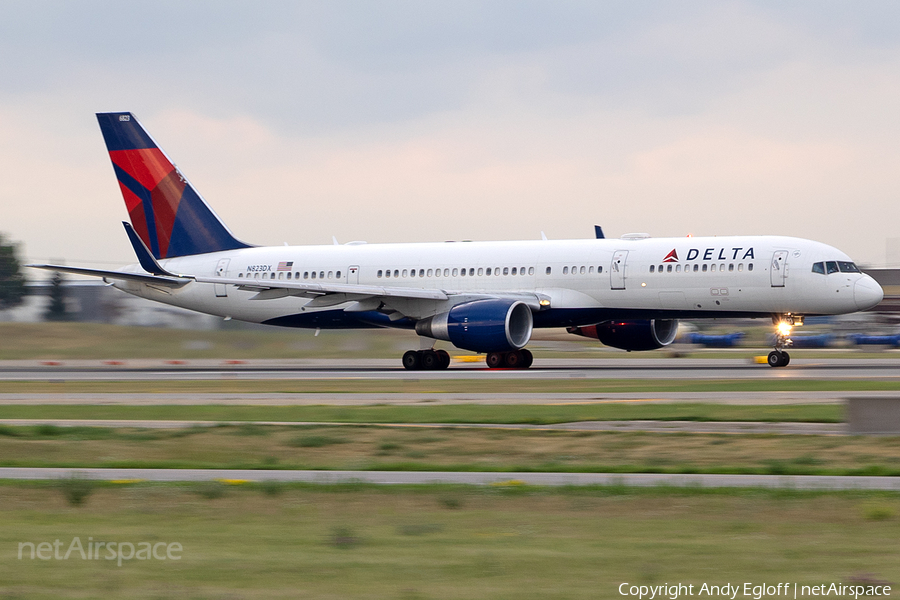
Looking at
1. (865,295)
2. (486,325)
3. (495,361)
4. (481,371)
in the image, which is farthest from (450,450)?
(495,361)

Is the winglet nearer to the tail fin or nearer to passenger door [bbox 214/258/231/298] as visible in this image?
passenger door [bbox 214/258/231/298]

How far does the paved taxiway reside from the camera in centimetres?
3047

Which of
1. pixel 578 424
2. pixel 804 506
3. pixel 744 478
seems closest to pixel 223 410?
pixel 578 424

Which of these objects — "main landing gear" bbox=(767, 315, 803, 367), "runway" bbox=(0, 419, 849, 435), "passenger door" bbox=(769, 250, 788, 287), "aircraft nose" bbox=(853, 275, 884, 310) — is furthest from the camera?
"main landing gear" bbox=(767, 315, 803, 367)

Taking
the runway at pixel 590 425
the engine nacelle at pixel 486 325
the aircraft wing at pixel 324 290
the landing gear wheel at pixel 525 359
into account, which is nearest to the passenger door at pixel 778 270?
the engine nacelle at pixel 486 325

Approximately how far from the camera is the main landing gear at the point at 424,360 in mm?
36812

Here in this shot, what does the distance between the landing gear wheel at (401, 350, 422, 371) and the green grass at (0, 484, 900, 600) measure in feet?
78.6

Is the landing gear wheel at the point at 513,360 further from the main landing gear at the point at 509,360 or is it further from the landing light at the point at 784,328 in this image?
the landing light at the point at 784,328

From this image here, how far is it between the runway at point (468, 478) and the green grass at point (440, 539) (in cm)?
56

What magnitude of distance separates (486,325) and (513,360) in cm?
396

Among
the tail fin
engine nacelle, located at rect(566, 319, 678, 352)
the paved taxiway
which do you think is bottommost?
the paved taxiway

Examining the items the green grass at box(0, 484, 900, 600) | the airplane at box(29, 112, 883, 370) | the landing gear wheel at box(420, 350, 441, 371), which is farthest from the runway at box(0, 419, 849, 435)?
the landing gear wheel at box(420, 350, 441, 371)

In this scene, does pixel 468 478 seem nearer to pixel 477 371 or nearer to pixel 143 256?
pixel 477 371

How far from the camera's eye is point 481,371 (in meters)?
34.8
